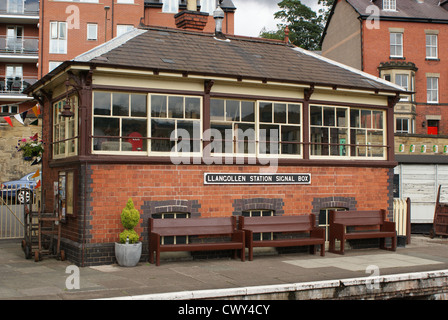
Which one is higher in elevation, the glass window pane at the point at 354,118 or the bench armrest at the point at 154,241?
the glass window pane at the point at 354,118

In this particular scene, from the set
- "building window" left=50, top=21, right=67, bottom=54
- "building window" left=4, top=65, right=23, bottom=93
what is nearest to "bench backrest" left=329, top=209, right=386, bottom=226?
"building window" left=50, top=21, right=67, bottom=54

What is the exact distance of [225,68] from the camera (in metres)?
13.2

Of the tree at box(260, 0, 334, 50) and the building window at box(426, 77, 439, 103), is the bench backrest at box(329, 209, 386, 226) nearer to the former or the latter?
the building window at box(426, 77, 439, 103)

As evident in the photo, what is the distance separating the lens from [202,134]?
505 inches

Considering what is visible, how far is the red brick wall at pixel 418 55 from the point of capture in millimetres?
34406

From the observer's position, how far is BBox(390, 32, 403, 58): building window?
114 feet

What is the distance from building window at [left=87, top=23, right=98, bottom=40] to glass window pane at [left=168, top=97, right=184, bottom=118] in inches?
989

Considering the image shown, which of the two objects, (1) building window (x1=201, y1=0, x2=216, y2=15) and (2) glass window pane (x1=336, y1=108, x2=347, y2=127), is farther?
(1) building window (x1=201, y1=0, x2=216, y2=15)

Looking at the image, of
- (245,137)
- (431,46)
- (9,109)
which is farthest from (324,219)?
(9,109)

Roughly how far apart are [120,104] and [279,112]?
14.1ft

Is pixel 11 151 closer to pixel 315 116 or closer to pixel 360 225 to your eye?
pixel 315 116

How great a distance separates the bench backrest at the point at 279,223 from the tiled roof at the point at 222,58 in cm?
356

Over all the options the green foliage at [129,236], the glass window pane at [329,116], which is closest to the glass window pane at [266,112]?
the glass window pane at [329,116]

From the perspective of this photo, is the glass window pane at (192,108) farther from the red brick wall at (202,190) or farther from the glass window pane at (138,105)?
the red brick wall at (202,190)
